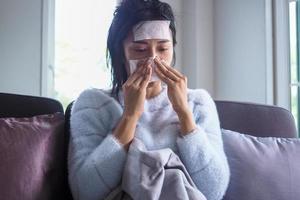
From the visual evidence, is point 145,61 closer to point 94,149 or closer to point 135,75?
point 135,75

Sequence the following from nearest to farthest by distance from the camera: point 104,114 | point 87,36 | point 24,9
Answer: point 104,114
point 24,9
point 87,36

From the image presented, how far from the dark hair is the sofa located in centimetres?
22

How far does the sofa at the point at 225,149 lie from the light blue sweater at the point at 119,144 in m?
0.08

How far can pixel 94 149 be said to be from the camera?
1.00 metres

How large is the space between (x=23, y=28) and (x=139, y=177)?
4.43 feet

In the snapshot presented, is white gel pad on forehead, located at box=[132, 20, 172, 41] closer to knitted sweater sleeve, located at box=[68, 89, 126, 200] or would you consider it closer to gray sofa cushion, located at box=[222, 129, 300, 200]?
knitted sweater sleeve, located at box=[68, 89, 126, 200]

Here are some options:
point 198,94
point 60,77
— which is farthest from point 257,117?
point 60,77

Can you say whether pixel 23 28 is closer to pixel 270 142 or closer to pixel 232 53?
pixel 232 53

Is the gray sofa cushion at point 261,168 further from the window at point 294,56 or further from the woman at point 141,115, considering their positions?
the window at point 294,56

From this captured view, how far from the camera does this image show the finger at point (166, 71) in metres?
1.06

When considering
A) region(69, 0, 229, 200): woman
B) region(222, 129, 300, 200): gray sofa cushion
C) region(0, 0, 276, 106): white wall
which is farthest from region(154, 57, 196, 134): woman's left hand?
region(0, 0, 276, 106): white wall

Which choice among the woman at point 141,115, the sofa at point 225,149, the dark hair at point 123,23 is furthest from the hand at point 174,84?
the sofa at point 225,149

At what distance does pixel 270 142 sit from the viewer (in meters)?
1.24

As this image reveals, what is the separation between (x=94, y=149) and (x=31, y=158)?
166 millimetres
